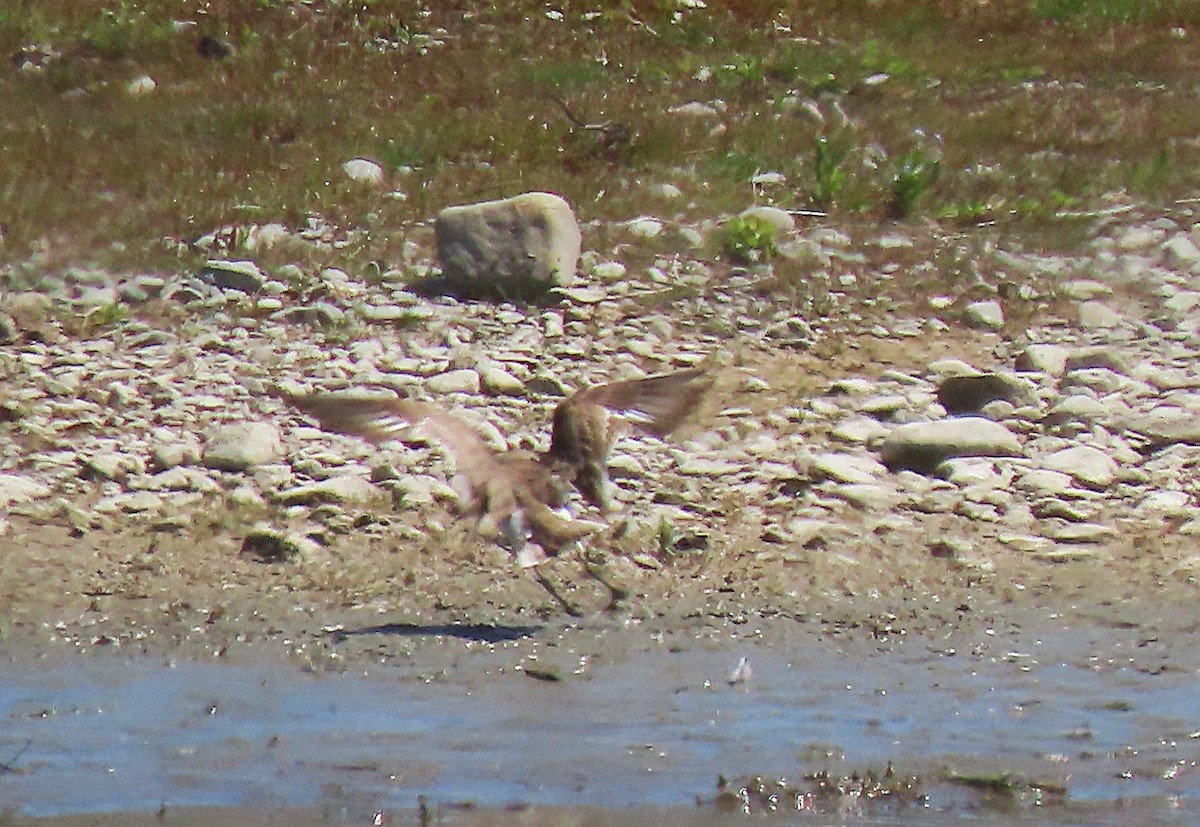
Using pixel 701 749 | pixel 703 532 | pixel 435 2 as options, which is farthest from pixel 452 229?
pixel 435 2

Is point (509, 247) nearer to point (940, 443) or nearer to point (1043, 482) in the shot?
point (940, 443)

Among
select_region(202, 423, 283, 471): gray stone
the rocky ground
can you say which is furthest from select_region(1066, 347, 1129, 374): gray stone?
select_region(202, 423, 283, 471): gray stone

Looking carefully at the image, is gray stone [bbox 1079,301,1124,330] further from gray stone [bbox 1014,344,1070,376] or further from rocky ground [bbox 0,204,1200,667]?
gray stone [bbox 1014,344,1070,376]

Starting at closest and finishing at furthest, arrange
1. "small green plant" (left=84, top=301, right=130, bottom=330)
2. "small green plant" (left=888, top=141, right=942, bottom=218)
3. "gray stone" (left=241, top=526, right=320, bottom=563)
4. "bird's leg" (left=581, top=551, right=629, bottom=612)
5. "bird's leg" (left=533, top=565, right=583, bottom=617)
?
"bird's leg" (left=533, top=565, right=583, bottom=617) < "bird's leg" (left=581, top=551, right=629, bottom=612) < "gray stone" (left=241, top=526, right=320, bottom=563) < "small green plant" (left=84, top=301, right=130, bottom=330) < "small green plant" (left=888, top=141, right=942, bottom=218)

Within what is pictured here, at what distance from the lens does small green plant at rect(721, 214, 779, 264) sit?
1140 cm

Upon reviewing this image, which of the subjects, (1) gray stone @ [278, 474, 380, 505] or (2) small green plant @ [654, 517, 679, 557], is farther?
(1) gray stone @ [278, 474, 380, 505]

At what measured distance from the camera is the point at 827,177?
496 inches

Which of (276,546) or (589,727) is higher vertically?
(589,727)

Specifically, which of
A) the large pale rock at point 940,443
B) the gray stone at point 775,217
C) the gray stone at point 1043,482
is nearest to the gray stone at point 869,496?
the large pale rock at point 940,443

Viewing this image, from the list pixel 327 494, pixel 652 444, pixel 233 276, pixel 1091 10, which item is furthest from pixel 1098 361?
pixel 1091 10

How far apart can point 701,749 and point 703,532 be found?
7.45 feet

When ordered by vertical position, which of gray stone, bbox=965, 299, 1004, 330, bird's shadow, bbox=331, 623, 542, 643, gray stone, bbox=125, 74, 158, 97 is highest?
bird's shadow, bbox=331, 623, 542, 643

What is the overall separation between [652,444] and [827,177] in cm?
404

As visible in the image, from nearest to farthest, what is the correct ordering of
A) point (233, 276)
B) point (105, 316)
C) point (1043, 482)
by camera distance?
point (1043, 482), point (105, 316), point (233, 276)
